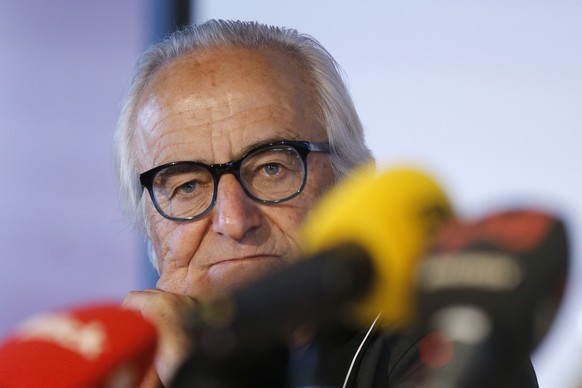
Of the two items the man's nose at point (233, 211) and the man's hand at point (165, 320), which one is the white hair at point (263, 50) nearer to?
the man's nose at point (233, 211)

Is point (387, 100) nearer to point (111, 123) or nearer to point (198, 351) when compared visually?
point (111, 123)

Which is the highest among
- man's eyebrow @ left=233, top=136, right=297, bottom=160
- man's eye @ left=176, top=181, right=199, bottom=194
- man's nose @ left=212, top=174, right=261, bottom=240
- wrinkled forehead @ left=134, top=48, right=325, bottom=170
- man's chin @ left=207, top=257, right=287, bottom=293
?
wrinkled forehead @ left=134, top=48, right=325, bottom=170

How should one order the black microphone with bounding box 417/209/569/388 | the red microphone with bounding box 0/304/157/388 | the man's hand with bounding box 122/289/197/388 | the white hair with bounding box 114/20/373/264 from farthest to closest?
the white hair with bounding box 114/20/373/264 → the man's hand with bounding box 122/289/197/388 → the red microphone with bounding box 0/304/157/388 → the black microphone with bounding box 417/209/569/388

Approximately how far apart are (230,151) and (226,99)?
141mm

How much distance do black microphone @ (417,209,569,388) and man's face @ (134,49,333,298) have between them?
→ 1.31 meters

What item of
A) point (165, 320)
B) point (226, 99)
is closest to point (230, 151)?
point (226, 99)

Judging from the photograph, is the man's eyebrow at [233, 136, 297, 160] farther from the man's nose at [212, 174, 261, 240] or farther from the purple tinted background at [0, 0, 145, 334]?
the purple tinted background at [0, 0, 145, 334]

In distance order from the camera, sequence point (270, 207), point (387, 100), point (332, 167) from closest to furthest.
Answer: point (270, 207) < point (332, 167) < point (387, 100)

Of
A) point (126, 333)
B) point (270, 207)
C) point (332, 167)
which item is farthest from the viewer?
point (332, 167)

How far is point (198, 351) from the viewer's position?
0.71 m

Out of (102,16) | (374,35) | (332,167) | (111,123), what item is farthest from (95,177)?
(332,167)

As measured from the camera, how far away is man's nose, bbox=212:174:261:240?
1.99 m

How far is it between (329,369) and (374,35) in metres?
2.30

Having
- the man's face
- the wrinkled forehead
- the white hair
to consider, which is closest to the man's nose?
the man's face
